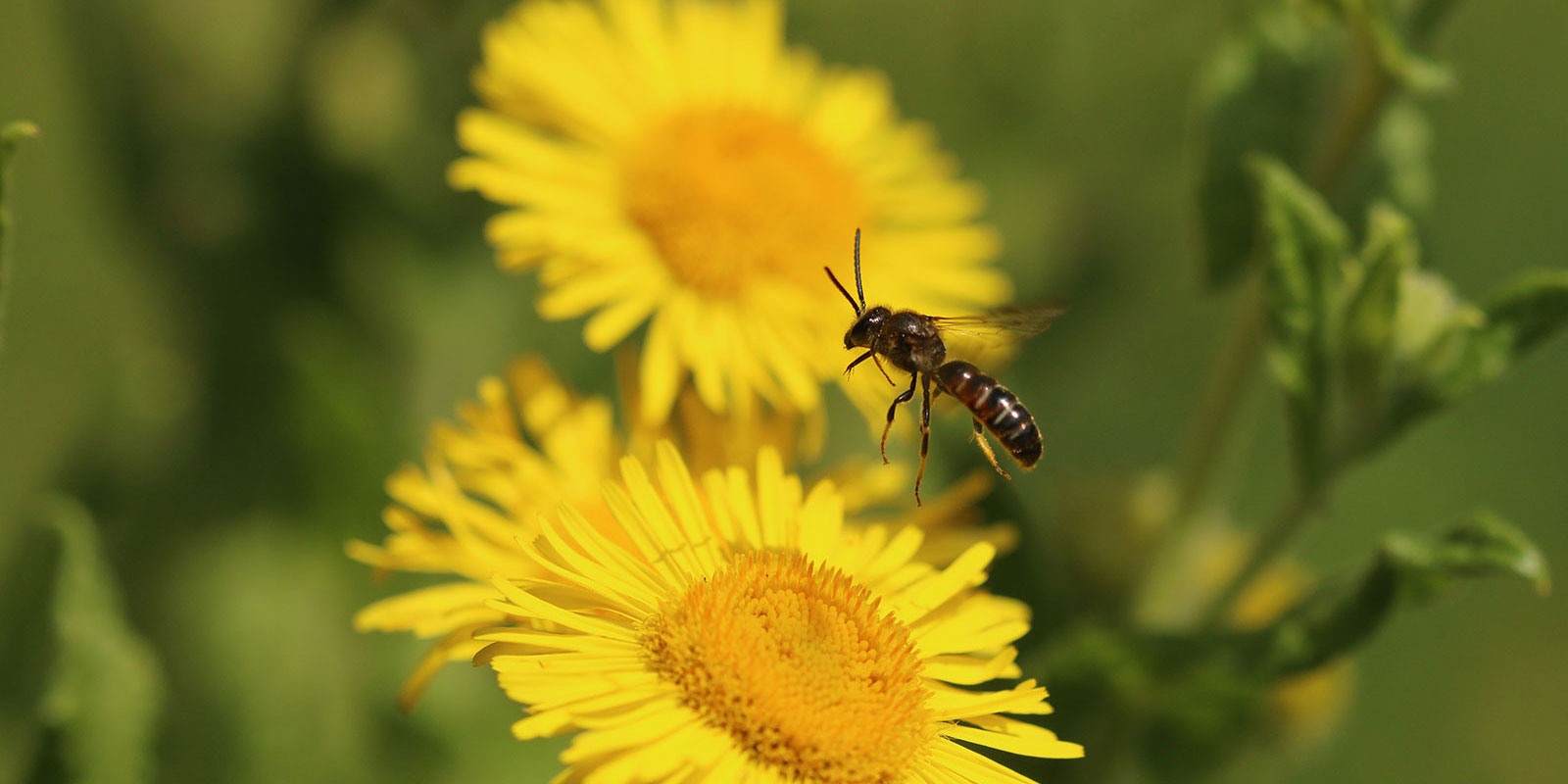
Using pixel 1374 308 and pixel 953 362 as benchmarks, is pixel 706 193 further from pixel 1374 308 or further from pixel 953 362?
pixel 1374 308

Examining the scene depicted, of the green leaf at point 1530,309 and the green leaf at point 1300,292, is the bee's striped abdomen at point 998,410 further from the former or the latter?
the green leaf at point 1530,309

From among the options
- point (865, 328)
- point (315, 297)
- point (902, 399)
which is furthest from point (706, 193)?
point (315, 297)

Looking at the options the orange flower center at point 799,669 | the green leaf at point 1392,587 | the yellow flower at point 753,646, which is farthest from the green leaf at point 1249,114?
the orange flower center at point 799,669

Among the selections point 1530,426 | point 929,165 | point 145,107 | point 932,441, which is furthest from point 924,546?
point 1530,426

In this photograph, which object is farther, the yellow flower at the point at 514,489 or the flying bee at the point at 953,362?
the flying bee at the point at 953,362

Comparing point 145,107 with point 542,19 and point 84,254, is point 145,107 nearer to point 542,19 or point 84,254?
point 84,254

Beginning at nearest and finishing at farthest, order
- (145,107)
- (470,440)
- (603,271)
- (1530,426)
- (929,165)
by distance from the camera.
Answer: (470,440) → (603,271) → (145,107) → (929,165) → (1530,426)

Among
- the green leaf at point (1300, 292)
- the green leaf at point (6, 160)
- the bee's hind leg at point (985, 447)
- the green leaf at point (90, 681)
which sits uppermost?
the green leaf at point (1300, 292)

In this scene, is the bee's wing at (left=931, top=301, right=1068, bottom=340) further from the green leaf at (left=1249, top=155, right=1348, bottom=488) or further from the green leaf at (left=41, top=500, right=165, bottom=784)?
the green leaf at (left=41, top=500, right=165, bottom=784)
